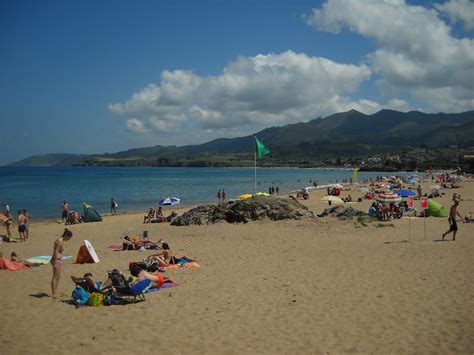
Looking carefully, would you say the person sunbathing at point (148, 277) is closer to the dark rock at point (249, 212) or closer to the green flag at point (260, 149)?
the dark rock at point (249, 212)

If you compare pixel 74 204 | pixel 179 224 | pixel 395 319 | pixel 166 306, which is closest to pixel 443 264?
pixel 395 319

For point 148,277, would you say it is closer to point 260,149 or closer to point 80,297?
point 80,297

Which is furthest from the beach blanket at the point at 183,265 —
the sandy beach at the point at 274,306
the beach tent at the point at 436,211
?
the beach tent at the point at 436,211

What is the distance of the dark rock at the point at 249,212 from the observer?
65.3 ft

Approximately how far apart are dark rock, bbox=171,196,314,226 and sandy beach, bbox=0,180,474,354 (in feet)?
18.7

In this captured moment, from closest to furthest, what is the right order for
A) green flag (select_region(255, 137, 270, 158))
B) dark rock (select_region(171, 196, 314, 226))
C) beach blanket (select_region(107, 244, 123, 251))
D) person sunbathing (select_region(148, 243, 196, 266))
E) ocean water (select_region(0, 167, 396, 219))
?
1. person sunbathing (select_region(148, 243, 196, 266))
2. beach blanket (select_region(107, 244, 123, 251))
3. dark rock (select_region(171, 196, 314, 226))
4. green flag (select_region(255, 137, 270, 158))
5. ocean water (select_region(0, 167, 396, 219))

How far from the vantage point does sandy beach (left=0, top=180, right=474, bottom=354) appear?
5.89 m

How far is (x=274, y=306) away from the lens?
25.1ft

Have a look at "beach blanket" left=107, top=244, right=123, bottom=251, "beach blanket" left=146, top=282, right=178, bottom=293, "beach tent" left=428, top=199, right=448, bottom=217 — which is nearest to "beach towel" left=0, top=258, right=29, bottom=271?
"beach blanket" left=107, top=244, right=123, bottom=251

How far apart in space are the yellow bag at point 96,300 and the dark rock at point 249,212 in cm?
1218

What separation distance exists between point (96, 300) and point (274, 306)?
3.53 metres

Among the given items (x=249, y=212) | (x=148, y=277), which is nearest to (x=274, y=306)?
(x=148, y=277)

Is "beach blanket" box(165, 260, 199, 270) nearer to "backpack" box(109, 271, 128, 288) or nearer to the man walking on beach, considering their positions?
"backpack" box(109, 271, 128, 288)

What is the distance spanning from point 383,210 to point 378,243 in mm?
6884
